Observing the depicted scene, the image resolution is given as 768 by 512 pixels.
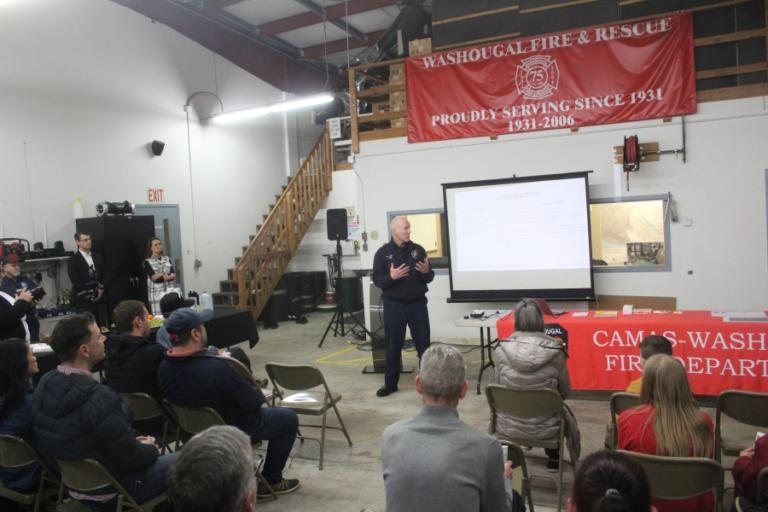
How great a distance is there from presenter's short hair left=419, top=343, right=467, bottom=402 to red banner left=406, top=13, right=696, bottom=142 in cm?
546

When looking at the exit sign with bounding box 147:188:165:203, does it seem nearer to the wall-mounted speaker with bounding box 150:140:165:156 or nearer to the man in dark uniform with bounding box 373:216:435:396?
the wall-mounted speaker with bounding box 150:140:165:156

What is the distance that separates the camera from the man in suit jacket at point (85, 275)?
23.7ft

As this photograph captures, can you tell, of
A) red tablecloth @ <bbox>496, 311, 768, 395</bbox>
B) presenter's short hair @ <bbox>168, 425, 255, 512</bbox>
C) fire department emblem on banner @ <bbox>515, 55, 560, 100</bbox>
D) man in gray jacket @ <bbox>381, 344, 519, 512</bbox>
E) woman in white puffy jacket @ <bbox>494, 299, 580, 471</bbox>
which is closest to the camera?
presenter's short hair @ <bbox>168, 425, 255, 512</bbox>

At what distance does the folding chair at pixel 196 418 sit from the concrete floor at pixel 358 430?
392 millimetres

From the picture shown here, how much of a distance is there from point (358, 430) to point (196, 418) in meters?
1.74

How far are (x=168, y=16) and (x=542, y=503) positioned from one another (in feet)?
32.5

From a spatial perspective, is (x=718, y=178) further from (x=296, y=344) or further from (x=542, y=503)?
(x=296, y=344)

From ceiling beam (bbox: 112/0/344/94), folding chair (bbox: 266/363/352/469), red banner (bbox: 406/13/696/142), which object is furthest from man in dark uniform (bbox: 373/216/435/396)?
ceiling beam (bbox: 112/0/344/94)

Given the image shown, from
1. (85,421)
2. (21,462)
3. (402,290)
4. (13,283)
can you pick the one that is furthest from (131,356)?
(13,283)

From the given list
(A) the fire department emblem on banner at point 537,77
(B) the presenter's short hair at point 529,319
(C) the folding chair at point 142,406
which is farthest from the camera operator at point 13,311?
(A) the fire department emblem on banner at point 537,77

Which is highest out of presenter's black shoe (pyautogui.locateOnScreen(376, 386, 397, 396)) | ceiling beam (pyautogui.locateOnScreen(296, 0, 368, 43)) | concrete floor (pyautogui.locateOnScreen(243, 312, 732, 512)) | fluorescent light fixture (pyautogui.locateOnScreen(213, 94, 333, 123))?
ceiling beam (pyautogui.locateOnScreen(296, 0, 368, 43))

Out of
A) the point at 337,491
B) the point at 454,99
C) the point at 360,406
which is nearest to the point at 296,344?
the point at 360,406

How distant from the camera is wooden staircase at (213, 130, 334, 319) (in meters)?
10.2

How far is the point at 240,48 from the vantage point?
11.6m
